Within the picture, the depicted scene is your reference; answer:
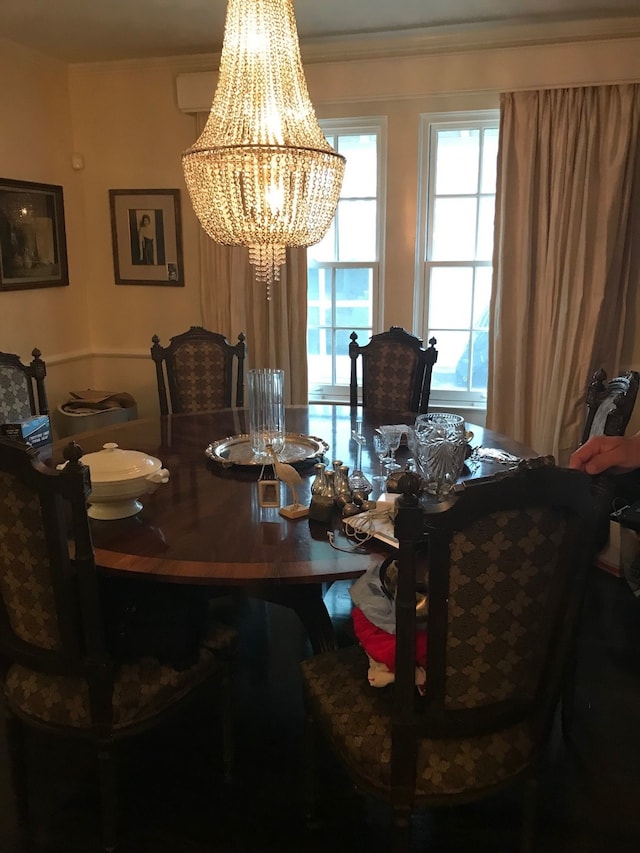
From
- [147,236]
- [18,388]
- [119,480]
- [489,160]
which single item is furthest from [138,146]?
[119,480]

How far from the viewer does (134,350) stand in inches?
179

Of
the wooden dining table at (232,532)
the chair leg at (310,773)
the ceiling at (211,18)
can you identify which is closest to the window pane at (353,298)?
the ceiling at (211,18)

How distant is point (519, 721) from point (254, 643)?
1.41 meters

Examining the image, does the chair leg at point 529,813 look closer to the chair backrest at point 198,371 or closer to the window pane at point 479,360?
the chair backrest at point 198,371

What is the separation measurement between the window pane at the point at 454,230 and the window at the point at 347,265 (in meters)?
0.34

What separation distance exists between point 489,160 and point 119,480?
2.99 meters

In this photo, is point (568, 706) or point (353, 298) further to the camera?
point (353, 298)

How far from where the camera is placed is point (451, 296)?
13.5 feet

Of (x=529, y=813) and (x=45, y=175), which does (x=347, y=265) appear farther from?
(x=529, y=813)

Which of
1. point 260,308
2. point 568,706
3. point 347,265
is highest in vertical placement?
point 347,265

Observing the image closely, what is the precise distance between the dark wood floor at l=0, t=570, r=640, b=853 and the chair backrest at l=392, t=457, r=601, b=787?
0.51m

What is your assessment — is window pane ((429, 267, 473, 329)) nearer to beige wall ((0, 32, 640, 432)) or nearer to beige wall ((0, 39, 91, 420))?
beige wall ((0, 32, 640, 432))

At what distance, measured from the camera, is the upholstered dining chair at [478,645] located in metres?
1.31

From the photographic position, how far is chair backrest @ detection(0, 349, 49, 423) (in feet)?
10.2
